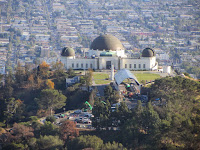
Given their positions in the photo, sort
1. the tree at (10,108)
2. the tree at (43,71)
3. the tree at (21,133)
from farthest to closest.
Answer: the tree at (43,71)
the tree at (10,108)
the tree at (21,133)

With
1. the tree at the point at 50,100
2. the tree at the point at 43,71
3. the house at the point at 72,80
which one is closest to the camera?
the tree at the point at 50,100

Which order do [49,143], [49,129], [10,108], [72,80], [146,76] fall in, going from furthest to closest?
[146,76], [72,80], [10,108], [49,129], [49,143]

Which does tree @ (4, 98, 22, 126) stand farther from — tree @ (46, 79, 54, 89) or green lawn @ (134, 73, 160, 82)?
green lawn @ (134, 73, 160, 82)

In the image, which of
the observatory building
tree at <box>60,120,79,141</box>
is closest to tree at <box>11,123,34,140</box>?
tree at <box>60,120,79,141</box>

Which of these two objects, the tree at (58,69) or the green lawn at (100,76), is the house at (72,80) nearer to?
the tree at (58,69)

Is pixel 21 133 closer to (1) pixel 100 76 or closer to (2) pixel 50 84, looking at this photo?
(2) pixel 50 84

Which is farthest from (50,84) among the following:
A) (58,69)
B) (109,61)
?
(109,61)

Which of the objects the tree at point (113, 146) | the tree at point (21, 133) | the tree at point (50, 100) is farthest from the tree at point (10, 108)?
the tree at point (113, 146)

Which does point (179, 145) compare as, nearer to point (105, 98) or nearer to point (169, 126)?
point (169, 126)
